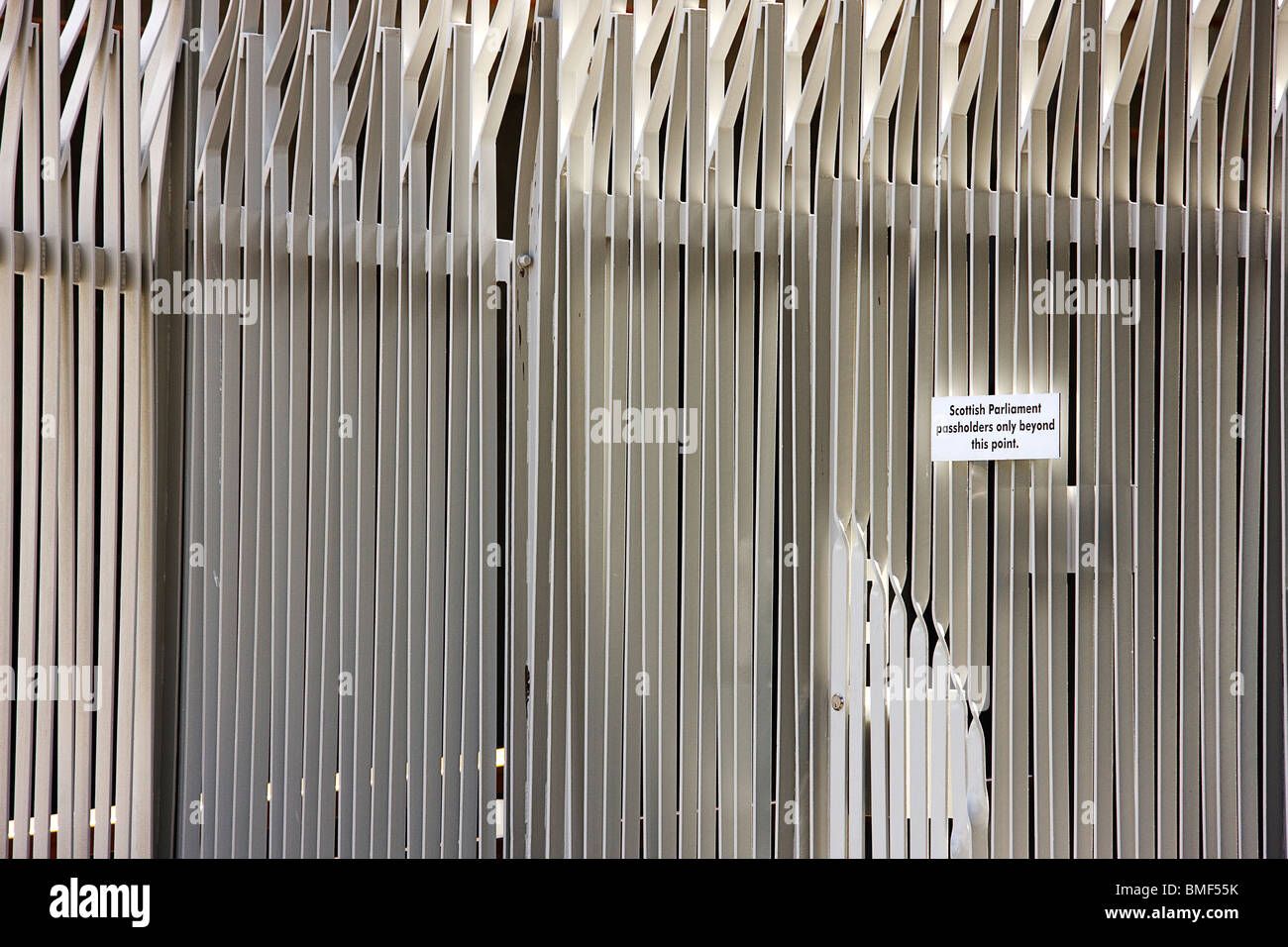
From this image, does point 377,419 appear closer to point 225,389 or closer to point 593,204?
point 225,389

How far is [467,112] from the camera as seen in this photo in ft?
9.02

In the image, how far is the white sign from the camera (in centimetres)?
260

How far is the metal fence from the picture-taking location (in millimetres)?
2588

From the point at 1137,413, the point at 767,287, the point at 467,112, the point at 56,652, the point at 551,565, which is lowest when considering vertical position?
the point at 56,652

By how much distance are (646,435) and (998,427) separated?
0.90 meters

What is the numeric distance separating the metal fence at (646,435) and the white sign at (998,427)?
0.17 feet

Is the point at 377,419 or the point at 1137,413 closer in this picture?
the point at 1137,413

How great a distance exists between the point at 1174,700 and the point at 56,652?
2831mm

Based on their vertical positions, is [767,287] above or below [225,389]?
above

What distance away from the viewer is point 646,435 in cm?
269

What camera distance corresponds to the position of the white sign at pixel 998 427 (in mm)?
2598

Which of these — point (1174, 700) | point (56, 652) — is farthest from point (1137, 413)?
point (56, 652)

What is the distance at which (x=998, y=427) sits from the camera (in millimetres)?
2617

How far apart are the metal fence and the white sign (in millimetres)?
51
